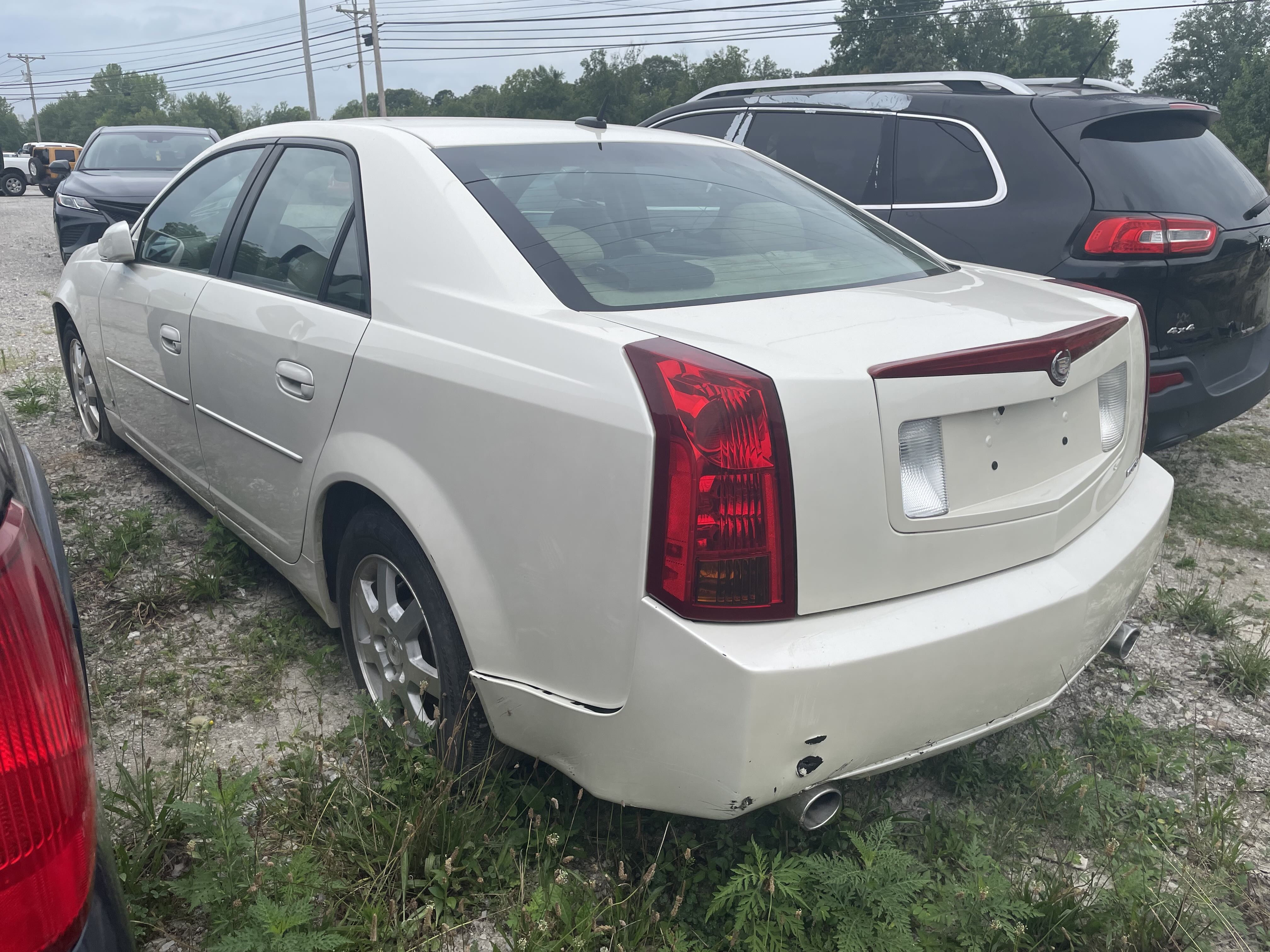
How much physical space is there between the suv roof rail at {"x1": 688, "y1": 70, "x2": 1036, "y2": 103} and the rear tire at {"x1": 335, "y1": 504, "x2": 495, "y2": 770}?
10.9ft

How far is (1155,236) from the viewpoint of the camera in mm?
3699

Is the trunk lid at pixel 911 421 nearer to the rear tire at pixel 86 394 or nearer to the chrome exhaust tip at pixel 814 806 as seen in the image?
the chrome exhaust tip at pixel 814 806

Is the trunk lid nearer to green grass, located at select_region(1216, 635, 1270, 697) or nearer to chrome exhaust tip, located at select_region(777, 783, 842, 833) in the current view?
chrome exhaust tip, located at select_region(777, 783, 842, 833)

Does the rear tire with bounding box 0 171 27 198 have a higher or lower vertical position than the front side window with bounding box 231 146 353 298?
higher

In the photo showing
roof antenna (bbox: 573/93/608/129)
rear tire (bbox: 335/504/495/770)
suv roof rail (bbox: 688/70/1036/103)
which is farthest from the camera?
suv roof rail (bbox: 688/70/1036/103)

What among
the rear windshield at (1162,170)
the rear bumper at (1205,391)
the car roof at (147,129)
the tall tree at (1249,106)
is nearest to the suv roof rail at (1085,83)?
the rear windshield at (1162,170)

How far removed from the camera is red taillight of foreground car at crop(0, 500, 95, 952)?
97 centimetres

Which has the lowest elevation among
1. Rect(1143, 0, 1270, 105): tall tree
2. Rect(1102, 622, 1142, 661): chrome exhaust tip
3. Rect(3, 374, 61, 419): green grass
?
Rect(1102, 622, 1142, 661): chrome exhaust tip

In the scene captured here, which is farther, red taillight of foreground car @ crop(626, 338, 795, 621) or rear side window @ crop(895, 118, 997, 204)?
rear side window @ crop(895, 118, 997, 204)

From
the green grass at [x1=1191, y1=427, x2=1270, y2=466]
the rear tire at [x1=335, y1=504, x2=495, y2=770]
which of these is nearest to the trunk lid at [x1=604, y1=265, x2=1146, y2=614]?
the rear tire at [x1=335, y1=504, x2=495, y2=770]

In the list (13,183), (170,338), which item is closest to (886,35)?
(13,183)

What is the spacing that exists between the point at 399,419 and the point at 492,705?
656mm

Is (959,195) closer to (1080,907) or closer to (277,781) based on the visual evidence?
(1080,907)

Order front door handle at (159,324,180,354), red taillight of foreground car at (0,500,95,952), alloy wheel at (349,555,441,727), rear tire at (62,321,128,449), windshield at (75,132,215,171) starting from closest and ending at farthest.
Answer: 1. red taillight of foreground car at (0,500,95,952)
2. alloy wheel at (349,555,441,727)
3. front door handle at (159,324,180,354)
4. rear tire at (62,321,128,449)
5. windshield at (75,132,215,171)
